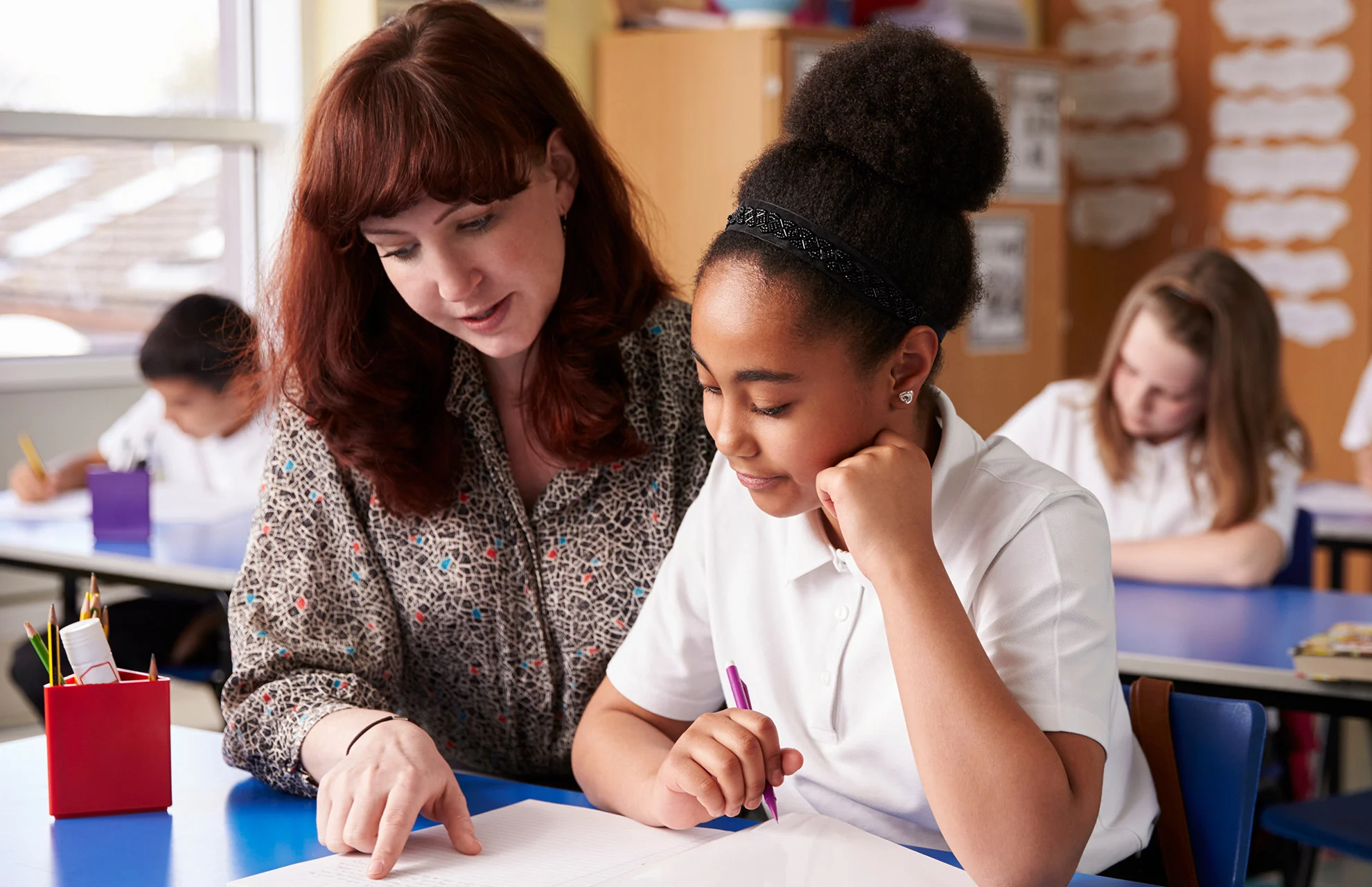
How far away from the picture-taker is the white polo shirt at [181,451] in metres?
3.36

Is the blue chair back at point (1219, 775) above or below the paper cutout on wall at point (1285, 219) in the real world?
below

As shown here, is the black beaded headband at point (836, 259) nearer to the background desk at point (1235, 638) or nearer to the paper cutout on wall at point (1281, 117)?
the background desk at point (1235, 638)

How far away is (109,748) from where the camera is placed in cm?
123

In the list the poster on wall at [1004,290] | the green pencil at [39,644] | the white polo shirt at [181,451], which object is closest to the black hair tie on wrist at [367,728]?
the green pencil at [39,644]

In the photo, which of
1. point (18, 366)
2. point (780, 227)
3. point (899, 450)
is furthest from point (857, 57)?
point (18, 366)

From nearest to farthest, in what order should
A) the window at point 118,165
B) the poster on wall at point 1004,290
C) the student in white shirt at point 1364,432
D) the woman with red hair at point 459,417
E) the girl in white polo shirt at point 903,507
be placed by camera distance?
1. the girl in white polo shirt at point 903,507
2. the woman with red hair at point 459,417
3. the student in white shirt at point 1364,432
4. the window at point 118,165
5. the poster on wall at point 1004,290

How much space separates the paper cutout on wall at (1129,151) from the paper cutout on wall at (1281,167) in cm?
14

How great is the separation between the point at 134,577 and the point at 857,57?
1953mm

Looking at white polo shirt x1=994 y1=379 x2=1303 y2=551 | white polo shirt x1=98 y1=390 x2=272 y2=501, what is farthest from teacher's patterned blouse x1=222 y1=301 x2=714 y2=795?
white polo shirt x1=98 y1=390 x2=272 y2=501

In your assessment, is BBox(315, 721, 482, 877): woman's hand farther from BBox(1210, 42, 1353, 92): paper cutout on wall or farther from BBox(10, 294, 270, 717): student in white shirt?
BBox(1210, 42, 1353, 92): paper cutout on wall

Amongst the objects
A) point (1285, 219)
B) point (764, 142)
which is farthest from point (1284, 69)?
point (764, 142)

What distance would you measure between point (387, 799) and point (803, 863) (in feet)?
1.08

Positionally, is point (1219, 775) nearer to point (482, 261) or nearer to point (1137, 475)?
point (482, 261)

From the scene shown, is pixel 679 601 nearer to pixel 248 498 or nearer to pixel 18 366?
pixel 248 498
